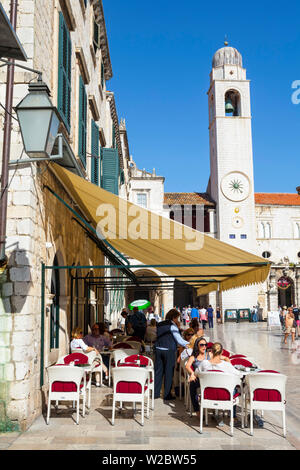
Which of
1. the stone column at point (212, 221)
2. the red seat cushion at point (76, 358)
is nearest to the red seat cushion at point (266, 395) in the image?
the red seat cushion at point (76, 358)

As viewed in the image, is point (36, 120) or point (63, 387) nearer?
point (36, 120)

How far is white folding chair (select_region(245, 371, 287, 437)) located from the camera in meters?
5.41

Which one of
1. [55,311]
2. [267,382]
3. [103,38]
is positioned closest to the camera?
[267,382]

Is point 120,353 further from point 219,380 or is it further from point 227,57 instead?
point 227,57

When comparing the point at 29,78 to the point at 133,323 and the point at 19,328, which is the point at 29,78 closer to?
the point at 19,328

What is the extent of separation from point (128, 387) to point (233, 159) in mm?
35907

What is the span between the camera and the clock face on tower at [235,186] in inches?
1551

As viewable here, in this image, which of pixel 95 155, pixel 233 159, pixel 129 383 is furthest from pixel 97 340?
pixel 233 159

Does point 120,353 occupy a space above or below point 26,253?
Result: below

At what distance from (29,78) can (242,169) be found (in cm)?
3555

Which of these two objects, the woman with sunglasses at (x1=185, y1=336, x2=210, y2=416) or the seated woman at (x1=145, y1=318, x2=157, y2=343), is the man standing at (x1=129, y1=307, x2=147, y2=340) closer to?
the seated woman at (x1=145, y1=318, x2=157, y2=343)

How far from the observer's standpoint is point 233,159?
39844 millimetres

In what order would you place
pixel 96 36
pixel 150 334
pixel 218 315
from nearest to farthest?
pixel 150 334, pixel 96 36, pixel 218 315
